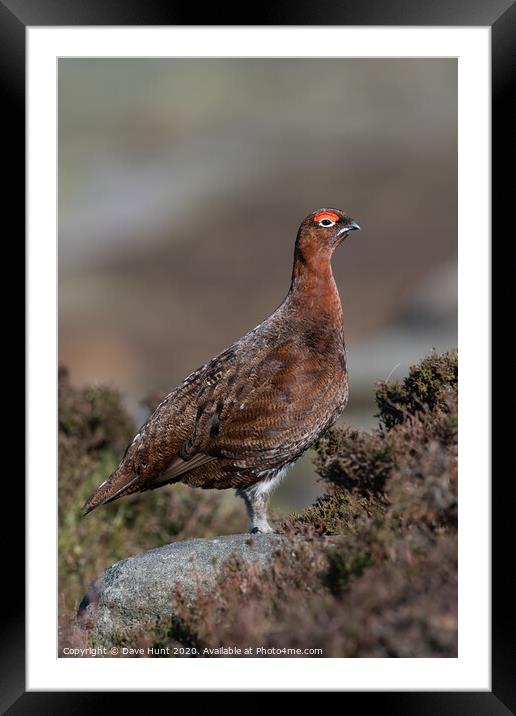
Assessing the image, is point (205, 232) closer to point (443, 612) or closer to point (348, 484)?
point (348, 484)

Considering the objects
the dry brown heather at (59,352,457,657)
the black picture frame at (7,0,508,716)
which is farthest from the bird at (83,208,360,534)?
the black picture frame at (7,0,508,716)

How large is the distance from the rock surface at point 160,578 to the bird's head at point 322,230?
240 centimetres

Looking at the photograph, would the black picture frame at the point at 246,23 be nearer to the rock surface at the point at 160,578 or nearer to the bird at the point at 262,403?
the rock surface at the point at 160,578

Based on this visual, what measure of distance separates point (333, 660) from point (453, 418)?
1.77m

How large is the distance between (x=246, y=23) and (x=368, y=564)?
11.4 ft

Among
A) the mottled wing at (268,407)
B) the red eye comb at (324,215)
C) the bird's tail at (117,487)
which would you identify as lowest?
the bird's tail at (117,487)

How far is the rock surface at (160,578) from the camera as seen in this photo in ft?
18.8

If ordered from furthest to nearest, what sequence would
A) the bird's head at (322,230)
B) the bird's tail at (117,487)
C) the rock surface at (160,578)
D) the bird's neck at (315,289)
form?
1. the bird's head at (322,230)
2. the bird's neck at (315,289)
3. the bird's tail at (117,487)
4. the rock surface at (160,578)

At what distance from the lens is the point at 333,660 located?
4.58 m

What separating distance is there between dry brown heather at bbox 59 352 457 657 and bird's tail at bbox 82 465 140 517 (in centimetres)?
94

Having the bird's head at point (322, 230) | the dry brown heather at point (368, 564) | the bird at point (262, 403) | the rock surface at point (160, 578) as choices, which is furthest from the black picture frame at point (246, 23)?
the bird's head at point (322, 230)

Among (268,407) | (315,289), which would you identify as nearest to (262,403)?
(268,407)

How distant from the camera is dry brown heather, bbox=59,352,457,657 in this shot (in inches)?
168
